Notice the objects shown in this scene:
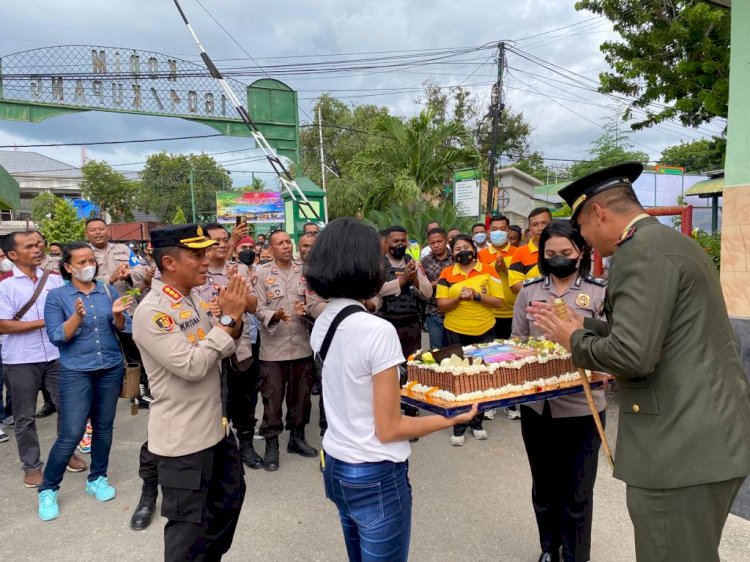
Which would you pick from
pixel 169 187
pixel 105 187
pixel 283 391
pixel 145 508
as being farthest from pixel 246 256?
pixel 169 187

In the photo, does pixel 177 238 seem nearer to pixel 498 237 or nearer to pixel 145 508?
pixel 145 508

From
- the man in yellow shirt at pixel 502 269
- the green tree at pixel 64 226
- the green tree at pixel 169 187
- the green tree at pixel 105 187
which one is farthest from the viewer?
the green tree at pixel 169 187

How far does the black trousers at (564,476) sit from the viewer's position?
2.69 meters

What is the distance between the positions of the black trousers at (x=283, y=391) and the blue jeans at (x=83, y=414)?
1213 millimetres

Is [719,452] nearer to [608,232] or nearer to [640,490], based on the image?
[640,490]

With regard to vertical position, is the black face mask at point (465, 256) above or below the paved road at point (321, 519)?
above

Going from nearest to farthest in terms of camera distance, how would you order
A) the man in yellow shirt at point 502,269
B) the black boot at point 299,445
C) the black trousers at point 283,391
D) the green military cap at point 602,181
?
the green military cap at point 602,181 < the black trousers at point 283,391 < the black boot at point 299,445 < the man in yellow shirt at point 502,269

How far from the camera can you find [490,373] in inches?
100

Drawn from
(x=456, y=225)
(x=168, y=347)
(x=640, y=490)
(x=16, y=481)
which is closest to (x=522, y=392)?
(x=640, y=490)

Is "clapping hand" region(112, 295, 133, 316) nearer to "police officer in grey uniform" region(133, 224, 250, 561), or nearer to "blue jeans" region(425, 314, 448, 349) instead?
"police officer in grey uniform" region(133, 224, 250, 561)

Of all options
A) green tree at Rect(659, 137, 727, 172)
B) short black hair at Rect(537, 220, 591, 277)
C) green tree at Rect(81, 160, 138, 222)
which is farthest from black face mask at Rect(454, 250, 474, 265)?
green tree at Rect(81, 160, 138, 222)

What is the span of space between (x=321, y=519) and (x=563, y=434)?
1842 mm

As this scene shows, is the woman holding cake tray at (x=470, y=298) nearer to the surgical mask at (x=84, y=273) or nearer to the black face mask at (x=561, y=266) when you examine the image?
the black face mask at (x=561, y=266)

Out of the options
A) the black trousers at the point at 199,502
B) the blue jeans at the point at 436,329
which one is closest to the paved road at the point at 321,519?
the black trousers at the point at 199,502
